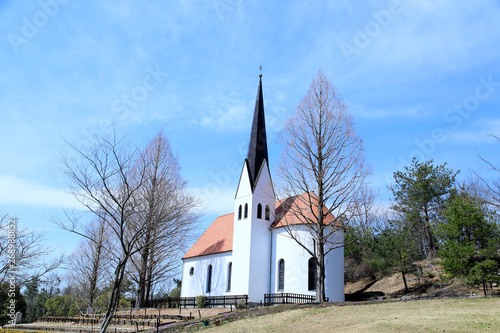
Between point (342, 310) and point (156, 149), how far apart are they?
19834 mm

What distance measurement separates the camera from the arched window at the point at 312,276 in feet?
80.6

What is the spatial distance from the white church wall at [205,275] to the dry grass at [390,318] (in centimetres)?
1284

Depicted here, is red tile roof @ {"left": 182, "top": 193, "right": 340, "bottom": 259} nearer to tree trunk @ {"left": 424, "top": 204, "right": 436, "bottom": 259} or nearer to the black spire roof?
the black spire roof

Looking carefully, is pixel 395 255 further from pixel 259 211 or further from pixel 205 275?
pixel 205 275

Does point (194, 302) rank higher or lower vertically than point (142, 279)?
lower

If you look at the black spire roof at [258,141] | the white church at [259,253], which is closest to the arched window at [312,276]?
the white church at [259,253]

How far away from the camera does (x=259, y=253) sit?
90.8ft

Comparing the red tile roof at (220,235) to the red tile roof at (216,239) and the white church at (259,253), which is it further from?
the white church at (259,253)

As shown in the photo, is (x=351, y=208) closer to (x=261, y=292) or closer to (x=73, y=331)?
(x=261, y=292)

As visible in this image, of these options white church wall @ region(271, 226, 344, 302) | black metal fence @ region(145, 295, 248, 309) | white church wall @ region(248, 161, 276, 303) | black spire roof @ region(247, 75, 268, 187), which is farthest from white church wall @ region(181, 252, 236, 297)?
black spire roof @ region(247, 75, 268, 187)

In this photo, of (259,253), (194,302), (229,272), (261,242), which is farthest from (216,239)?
(259,253)

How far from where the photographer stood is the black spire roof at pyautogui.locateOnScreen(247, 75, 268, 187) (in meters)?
30.5

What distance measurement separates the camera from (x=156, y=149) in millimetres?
29641

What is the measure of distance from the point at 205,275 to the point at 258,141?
12978 mm
